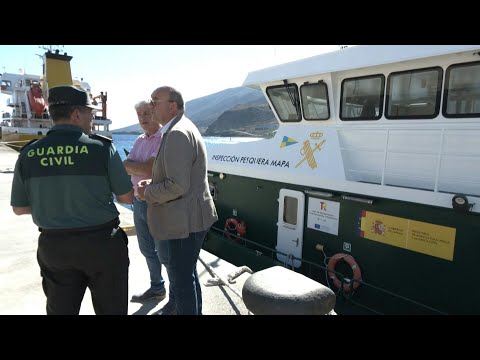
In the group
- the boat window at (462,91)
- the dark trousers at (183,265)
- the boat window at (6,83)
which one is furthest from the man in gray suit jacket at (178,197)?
the boat window at (6,83)

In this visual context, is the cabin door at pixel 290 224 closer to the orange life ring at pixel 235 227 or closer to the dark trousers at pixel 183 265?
the orange life ring at pixel 235 227

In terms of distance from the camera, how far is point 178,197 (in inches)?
90.9

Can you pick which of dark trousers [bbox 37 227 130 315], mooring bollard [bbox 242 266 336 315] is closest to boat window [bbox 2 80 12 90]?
dark trousers [bbox 37 227 130 315]

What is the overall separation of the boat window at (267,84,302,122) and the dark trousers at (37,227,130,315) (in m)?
3.74

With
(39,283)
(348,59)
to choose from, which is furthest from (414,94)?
(39,283)

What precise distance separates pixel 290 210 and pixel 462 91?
8.48ft

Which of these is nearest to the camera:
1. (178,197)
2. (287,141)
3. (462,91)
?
(178,197)

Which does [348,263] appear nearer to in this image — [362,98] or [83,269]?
[362,98]

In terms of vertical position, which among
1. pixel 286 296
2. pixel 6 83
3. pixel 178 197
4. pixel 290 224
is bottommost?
pixel 290 224

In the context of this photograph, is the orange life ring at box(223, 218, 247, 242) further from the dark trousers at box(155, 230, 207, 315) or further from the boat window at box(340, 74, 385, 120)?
the dark trousers at box(155, 230, 207, 315)

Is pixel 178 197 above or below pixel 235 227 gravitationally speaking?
above
